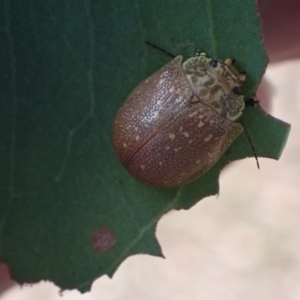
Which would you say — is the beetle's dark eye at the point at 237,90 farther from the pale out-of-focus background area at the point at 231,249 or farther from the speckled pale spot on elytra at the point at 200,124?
the pale out-of-focus background area at the point at 231,249

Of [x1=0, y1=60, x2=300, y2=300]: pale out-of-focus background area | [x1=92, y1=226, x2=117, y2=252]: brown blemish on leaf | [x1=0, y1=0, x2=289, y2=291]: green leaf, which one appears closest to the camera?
[x1=0, y1=0, x2=289, y2=291]: green leaf

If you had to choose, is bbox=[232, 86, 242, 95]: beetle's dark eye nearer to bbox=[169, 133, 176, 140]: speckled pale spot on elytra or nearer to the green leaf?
the green leaf

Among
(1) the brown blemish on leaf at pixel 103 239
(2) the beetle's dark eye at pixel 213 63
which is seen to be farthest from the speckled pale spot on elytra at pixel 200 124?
(1) the brown blemish on leaf at pixel 103 239

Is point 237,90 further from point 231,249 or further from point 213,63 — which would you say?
point 231,249

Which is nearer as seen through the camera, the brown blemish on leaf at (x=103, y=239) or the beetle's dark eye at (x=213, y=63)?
the beetle's dark eye at (x=213, y=63)

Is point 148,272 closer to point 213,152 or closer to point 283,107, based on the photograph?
point 283,107

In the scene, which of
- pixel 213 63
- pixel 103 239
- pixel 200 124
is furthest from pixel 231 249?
pixel 213 63

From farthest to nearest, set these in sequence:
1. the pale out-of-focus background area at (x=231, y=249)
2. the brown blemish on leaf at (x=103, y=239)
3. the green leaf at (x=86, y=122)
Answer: the pale out-of-focus background area at (x=231, y=249)
the brown blemish on leaf at (x=103, y=239)
the green leaf at (x=86, y=122)

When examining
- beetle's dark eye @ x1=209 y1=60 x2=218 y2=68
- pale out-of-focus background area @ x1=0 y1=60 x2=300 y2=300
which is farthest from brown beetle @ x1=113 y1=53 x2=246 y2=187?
pale out-of-focus background area @ x1=0 y1=60 x2=300 y2=300
